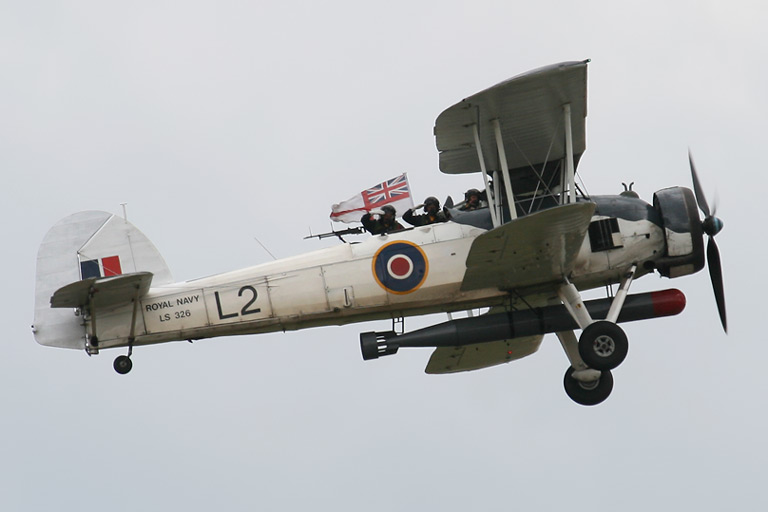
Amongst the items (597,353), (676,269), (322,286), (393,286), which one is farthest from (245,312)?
(676,269)

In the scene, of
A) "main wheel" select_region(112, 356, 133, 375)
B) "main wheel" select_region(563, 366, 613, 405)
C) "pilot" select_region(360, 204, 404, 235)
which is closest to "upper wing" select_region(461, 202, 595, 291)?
"pilot" select_region(360, 204, 404, 235)

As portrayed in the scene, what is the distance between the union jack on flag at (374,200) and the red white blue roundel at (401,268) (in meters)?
0.88

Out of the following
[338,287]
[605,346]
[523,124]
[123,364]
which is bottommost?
[605,346]

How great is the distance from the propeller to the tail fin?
6469mm

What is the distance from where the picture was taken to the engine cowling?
13391 mm

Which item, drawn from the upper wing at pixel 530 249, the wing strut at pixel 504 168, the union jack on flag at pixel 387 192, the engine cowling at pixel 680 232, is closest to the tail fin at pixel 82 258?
the union jack on flag at pixel 387 192

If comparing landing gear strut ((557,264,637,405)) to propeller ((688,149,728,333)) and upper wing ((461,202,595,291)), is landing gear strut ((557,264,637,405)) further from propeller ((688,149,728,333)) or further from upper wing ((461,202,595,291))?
propeller ((688,149,728,333))

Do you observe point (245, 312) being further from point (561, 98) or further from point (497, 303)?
point (561, 98)

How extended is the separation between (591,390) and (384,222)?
329 cm

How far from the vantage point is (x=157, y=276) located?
1386 cm

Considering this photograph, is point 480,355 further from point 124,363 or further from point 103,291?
point 103,291

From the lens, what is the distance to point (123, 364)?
1333cm

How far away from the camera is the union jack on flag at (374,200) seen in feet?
46.7

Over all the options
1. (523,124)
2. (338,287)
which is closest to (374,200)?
(338,287)
